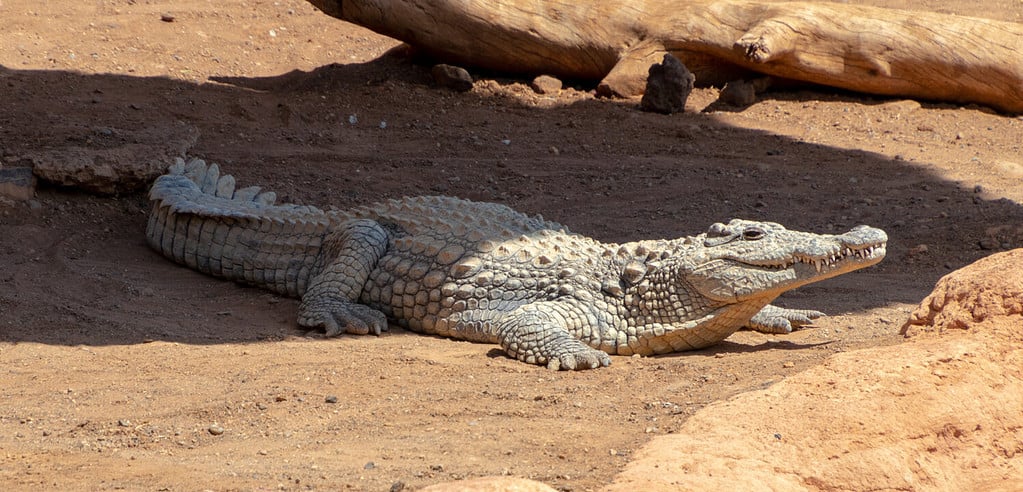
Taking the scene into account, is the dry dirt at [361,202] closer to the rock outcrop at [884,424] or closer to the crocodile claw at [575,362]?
the crocodile claw at [575,362]

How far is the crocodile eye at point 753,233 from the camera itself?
5.34m

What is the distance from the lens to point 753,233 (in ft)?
17.6

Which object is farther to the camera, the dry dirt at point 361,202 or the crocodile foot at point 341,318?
the crocodile foot at point 341,318

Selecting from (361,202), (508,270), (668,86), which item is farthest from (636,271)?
(668,86)

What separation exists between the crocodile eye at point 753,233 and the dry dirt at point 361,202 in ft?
1.98

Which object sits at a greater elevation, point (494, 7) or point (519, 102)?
point (494, 7)

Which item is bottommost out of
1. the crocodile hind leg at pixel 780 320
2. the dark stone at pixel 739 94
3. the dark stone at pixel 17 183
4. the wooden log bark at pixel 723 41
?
the dark stone at pixel 17 183

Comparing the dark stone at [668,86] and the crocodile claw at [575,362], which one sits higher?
the dark stone at [668,86]

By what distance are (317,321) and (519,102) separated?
520 cm

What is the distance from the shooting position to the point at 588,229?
7.75m

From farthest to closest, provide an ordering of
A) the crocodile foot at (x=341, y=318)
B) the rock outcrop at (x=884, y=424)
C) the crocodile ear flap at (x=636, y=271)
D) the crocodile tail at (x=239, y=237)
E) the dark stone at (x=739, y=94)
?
the dark stone at (x=739, y=94)
the crocodile tail at (x=239, y=237)
the crocodile foot at (x=341, y=318)
the crocodile ear flap at (x=636, y=271)
the rock outcrop at (x=884, y=424)

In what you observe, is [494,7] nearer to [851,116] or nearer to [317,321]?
[851,116]

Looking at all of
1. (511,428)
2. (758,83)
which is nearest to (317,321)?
(511,428)

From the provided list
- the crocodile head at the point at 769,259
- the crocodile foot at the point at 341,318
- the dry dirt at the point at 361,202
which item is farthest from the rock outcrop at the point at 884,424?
the crocodile foot at the point at 341,318
